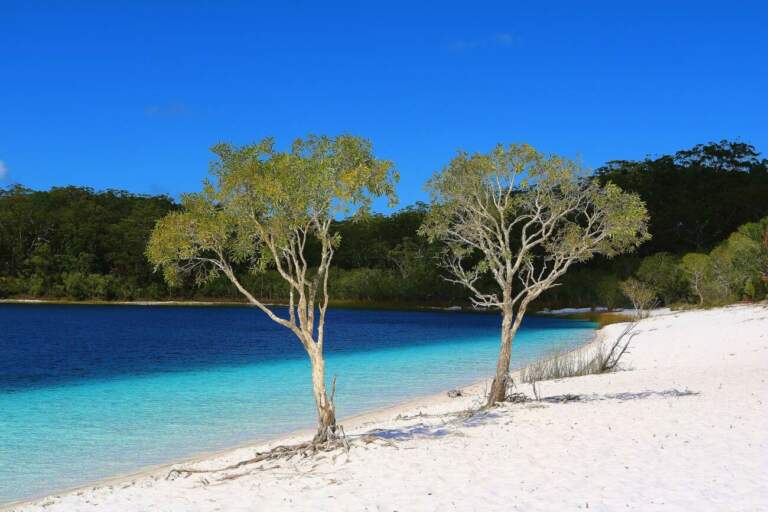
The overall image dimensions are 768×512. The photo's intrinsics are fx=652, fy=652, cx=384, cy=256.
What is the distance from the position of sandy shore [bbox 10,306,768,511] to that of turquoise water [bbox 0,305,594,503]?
5.30 ft

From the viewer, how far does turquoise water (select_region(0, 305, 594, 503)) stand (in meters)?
14.5

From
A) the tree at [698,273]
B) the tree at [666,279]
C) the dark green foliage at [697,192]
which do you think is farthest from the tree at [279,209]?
the dark green foliage at [697,192]

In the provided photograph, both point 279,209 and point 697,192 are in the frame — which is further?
point 697,192

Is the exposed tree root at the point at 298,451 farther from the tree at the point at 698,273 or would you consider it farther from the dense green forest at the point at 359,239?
the dense green forest at the point at 359,239

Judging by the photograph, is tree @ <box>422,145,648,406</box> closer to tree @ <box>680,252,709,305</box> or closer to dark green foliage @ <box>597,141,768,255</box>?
tree @ <box>680,252,709,305</box>

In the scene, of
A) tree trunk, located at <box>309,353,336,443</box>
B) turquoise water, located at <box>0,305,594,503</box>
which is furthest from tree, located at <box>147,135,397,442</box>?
turquoise water, located at <box>0,305,594,503</box>

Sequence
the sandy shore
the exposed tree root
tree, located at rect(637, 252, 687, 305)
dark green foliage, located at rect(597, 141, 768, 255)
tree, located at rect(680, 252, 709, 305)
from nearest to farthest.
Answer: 1. the sandy shore
2. the exposed tree root
3. tree, located at rect(680, 252, 709, 305)
4. tree, located at rect(637, 252, 687, 305)
5. dark green foliage, located at rect(597, 141, 768, 255)

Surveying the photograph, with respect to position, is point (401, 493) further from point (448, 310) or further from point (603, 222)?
Result: point (448, 310)

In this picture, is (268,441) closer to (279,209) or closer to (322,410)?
(322,410)

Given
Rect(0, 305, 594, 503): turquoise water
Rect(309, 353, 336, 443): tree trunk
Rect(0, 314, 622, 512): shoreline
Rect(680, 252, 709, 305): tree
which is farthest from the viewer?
Rect(680, 252, 709, 305): tree

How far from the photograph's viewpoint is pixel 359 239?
414 feet

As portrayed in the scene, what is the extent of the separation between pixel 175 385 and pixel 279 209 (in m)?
16.4

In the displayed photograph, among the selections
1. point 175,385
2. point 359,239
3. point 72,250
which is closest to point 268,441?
point 175,385

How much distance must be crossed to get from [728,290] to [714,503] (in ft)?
175
